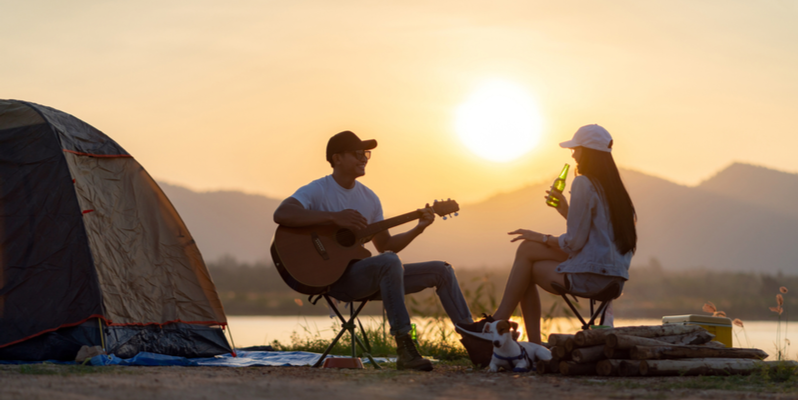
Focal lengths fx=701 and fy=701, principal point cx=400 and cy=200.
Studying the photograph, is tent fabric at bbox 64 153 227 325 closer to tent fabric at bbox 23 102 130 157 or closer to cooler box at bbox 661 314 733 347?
tent fabric at bbox 23 102 130 157

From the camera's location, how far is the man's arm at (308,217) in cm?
406

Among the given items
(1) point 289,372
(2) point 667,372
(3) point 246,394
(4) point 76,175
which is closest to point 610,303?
(2) point 667,372

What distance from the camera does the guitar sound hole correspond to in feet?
13.8

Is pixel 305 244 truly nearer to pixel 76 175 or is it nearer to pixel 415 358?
pixel 415 358

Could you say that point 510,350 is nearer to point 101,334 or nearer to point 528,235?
point 528,235

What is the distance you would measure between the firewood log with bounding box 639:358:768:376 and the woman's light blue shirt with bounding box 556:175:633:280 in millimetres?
576

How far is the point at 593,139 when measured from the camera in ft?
13.5

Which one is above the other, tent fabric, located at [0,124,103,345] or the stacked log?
tent fabric, located at [0,124,103,345]

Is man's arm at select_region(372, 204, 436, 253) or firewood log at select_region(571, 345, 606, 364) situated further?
man's arm at select_region(372, 204, 436, 253)

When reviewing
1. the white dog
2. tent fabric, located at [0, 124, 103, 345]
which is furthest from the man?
tent fabric, located at [0, 124, 103, 345]

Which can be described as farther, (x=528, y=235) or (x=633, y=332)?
(x=528, y=235)

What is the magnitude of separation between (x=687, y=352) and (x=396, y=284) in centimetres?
156

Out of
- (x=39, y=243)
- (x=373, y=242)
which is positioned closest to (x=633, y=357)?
(x=373, y=242)

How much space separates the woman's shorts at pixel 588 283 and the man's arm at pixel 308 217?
1244mm
